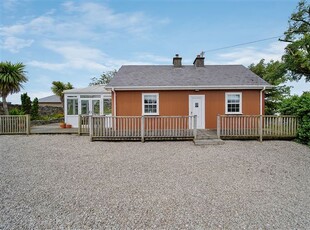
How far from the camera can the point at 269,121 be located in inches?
353

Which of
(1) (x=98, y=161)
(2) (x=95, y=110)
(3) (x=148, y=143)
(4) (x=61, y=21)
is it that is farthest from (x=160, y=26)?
(1) (x=98, y=161)

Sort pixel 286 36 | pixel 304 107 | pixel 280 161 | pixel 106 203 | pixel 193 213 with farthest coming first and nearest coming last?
pixel 286 36
pixel 304 107
pixel 280 161
pixel 106 203
pixel 193 213

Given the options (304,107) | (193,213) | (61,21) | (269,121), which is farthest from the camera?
(61,21)

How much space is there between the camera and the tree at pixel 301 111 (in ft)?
26.9

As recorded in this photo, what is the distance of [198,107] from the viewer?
37.5 ft

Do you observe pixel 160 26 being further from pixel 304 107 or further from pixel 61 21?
pixel 304 107

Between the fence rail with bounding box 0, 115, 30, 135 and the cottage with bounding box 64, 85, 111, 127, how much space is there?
358 cm

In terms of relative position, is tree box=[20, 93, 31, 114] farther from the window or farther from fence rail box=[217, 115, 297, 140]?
fence rail box=[217, 115, 297, 140]

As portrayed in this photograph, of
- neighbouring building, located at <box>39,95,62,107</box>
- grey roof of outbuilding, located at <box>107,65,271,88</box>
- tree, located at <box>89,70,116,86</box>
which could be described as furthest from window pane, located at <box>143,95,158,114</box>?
tree, located at <box>89,70,116,86</box>

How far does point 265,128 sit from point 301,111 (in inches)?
66.8

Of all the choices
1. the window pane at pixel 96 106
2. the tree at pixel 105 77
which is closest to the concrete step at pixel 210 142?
the window pane at pixel 96 106

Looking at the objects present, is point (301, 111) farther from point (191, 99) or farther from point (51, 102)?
point (51, 102)

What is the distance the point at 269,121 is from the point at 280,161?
3455 millimetres

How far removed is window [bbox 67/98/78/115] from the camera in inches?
555
